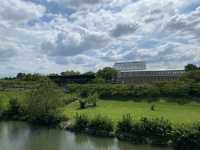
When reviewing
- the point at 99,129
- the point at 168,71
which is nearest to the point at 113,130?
the point at 99,129

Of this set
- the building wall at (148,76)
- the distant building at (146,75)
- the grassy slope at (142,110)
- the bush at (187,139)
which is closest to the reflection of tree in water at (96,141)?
the grassy slope at (142,110)

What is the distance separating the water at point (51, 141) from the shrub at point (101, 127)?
3.15 feet

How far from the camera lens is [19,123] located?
43.2 m

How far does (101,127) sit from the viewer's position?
34031mm

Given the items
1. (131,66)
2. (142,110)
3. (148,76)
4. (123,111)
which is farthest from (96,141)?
(131,66)

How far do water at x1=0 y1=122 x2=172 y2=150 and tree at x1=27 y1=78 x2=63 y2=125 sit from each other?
2.36m

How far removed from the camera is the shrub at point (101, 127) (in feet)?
110

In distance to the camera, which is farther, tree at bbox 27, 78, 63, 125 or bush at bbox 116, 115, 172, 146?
tree at bbox 27, 78, 63, 125

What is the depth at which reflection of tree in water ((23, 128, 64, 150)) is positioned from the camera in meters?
30.2

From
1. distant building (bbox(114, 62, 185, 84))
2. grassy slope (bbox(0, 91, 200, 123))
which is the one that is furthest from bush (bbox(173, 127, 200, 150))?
distant building (bbox(114, 62, 185, 84))

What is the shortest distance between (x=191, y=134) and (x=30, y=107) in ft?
82.8

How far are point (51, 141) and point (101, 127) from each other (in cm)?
638

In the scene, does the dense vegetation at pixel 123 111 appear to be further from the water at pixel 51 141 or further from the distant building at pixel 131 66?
the distant building at pixel 131 66

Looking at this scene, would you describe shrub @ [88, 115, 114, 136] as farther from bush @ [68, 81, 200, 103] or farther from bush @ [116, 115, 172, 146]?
bush @ [68, 81, 200, 103]
